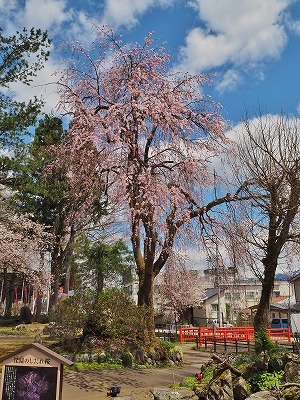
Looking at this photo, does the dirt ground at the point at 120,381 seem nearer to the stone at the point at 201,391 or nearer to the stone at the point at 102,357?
the stone at the point at 102,357

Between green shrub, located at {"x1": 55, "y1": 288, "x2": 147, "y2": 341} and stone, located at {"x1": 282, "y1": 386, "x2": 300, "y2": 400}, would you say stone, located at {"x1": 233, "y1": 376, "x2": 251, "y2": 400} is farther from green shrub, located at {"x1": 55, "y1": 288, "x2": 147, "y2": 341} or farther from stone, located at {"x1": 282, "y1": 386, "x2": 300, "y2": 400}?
green shrub, located at {"x1": 55, "y1": 288, "x2": 147, "y2": 341}

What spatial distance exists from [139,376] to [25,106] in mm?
10821

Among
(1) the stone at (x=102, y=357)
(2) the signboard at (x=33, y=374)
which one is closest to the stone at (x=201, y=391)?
(2) the signboard at (x=33, y=374)

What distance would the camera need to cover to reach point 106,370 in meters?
12.9

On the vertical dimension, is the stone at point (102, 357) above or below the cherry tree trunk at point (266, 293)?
below

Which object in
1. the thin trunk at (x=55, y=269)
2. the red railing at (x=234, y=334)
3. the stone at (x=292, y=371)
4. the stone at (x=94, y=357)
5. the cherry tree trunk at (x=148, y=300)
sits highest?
the thin trunk at (x=55, y=269)

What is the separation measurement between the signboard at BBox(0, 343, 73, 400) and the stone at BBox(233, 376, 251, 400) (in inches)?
155

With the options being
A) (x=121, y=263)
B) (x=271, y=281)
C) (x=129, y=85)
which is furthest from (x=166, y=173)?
(x=121, y=263)

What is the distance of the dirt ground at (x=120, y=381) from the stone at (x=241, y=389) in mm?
2025

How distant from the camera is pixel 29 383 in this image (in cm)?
620

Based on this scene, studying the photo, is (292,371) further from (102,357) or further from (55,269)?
(55,269)

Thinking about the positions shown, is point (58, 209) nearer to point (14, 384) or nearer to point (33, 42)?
point (33, 42)

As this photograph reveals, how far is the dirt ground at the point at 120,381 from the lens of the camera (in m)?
9.59

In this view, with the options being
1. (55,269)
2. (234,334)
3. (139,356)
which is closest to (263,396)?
(139,356)
